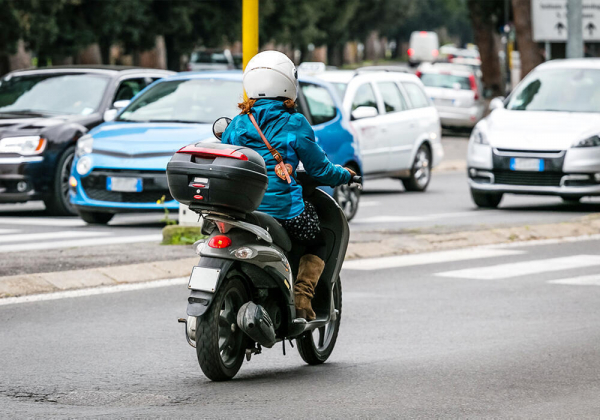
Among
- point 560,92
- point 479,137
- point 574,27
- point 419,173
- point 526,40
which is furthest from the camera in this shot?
point 526,40

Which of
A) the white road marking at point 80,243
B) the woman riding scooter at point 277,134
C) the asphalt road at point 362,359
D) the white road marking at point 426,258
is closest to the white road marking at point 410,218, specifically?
the white road marking at point 426,258

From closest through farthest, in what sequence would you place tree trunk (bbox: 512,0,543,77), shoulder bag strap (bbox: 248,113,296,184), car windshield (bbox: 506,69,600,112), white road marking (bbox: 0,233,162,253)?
shoulder bag strap (bbox: 248,113,296,184)
white road marking (bbox: 0,233,162,253)
car windshield (bbox: 506,69,600,112)
tree trunk (bbox: 512,0,543,77)

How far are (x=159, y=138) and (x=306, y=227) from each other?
7074 millimetres

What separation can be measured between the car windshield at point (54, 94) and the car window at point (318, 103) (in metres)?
2.54

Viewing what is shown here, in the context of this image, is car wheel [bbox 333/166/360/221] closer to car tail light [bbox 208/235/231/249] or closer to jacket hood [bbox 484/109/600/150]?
jacket hood [bbox 484/109/600/150]

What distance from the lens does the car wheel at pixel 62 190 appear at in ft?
49.3

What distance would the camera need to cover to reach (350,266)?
11.3 meters

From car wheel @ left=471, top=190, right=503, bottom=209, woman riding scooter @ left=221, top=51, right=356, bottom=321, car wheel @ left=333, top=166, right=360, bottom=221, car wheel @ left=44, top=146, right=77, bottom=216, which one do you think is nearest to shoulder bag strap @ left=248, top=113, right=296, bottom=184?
woman riding scooter @ left=221, top=51, right=356, bottom=321

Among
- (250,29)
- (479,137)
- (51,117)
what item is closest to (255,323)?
(250,29)

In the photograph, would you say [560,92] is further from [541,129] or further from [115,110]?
[115,110]

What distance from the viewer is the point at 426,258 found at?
11953mm

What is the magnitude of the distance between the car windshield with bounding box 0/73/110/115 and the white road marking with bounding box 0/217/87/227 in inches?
59.4

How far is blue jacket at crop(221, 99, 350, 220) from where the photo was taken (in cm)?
661

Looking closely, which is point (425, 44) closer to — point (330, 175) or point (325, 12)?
point (325, 12)
